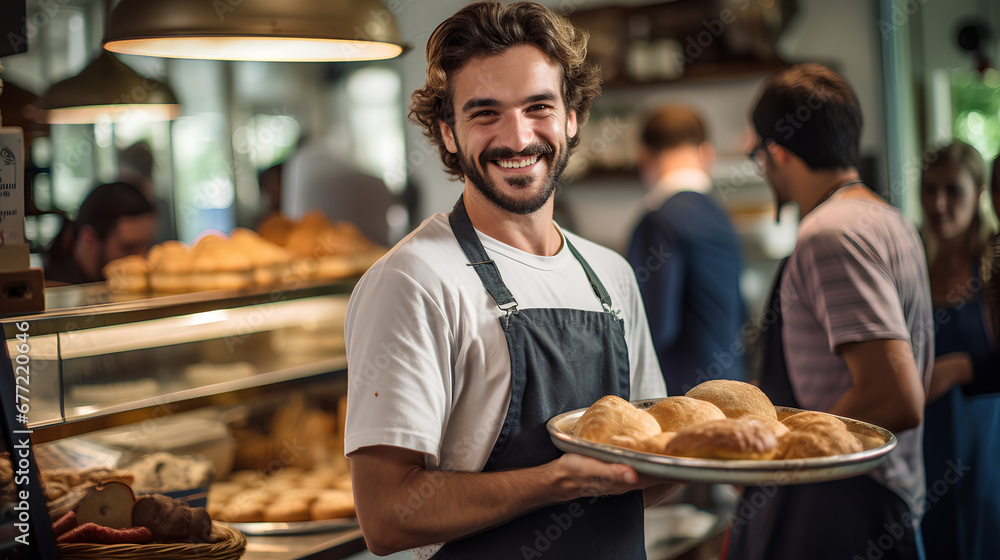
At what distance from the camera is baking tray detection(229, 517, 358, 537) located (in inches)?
83.0

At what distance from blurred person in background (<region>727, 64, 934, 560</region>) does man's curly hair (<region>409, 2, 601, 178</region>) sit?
2.67 feet

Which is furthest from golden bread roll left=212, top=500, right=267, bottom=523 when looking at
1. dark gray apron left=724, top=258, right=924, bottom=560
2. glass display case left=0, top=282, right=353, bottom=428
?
dark gray apron left=724, top=258, right=924, bottom=560

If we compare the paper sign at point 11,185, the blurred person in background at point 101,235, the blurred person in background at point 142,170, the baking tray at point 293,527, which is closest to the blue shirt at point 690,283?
the baking tray at point 293,527

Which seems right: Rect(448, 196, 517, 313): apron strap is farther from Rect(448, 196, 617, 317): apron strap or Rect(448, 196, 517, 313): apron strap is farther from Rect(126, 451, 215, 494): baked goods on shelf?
Rect(126, 451, 215, 494): baked goods on shelf

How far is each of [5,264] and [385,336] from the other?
822mm

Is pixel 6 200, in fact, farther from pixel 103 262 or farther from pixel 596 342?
pixel 103 262

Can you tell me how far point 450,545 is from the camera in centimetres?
132

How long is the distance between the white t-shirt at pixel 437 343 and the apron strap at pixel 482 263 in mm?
11

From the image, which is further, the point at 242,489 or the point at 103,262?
the point at 103,262

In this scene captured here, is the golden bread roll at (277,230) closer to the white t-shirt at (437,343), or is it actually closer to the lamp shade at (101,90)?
the lamp shade at (101,90)

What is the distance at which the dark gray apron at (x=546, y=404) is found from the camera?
4.24 ft

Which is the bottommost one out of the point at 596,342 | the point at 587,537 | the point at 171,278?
the point at 587,537

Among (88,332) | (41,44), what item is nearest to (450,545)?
(88,332)

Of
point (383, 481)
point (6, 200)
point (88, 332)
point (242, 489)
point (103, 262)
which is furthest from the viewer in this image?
point (103, 262)
